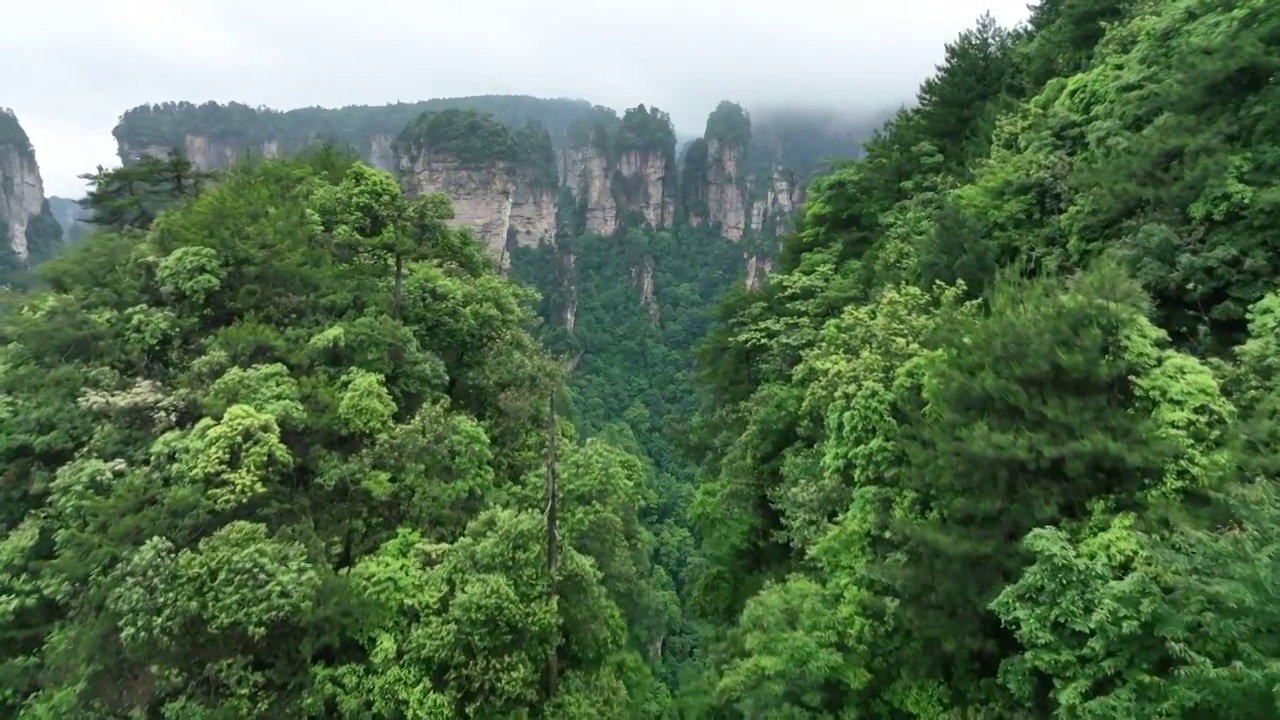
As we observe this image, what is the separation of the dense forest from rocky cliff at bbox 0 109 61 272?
5685 centimetres

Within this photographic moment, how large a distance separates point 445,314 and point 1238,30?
15.1m

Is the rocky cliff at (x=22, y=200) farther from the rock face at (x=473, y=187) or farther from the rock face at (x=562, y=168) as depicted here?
the rock face at (x=473, y=187)

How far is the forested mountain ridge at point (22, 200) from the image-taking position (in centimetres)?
5897

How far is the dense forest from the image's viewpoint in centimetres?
707

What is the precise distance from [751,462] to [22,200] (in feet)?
239

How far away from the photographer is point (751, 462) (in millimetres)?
14617

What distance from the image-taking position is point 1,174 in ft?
194

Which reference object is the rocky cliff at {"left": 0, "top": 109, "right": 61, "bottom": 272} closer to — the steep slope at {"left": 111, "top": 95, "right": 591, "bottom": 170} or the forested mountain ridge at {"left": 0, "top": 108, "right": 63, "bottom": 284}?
the forested mountain ridge at {"left": 0, "top": 108, "right": 63, "bottom": 284}

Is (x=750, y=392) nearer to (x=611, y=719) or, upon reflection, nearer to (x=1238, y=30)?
(x=611, y=719)

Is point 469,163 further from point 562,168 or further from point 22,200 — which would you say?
point 22,200

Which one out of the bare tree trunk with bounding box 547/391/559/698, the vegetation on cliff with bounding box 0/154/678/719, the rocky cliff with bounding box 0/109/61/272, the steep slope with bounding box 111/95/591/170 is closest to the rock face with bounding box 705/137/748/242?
the steep slope with bounding box 111/95/591/170

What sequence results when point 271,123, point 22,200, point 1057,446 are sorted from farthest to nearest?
point 271,123, point 22,200, point 1057,446

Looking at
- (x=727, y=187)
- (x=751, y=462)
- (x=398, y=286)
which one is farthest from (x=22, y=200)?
(x=751, y=462)

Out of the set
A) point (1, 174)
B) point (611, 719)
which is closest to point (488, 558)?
point (611, 719)
